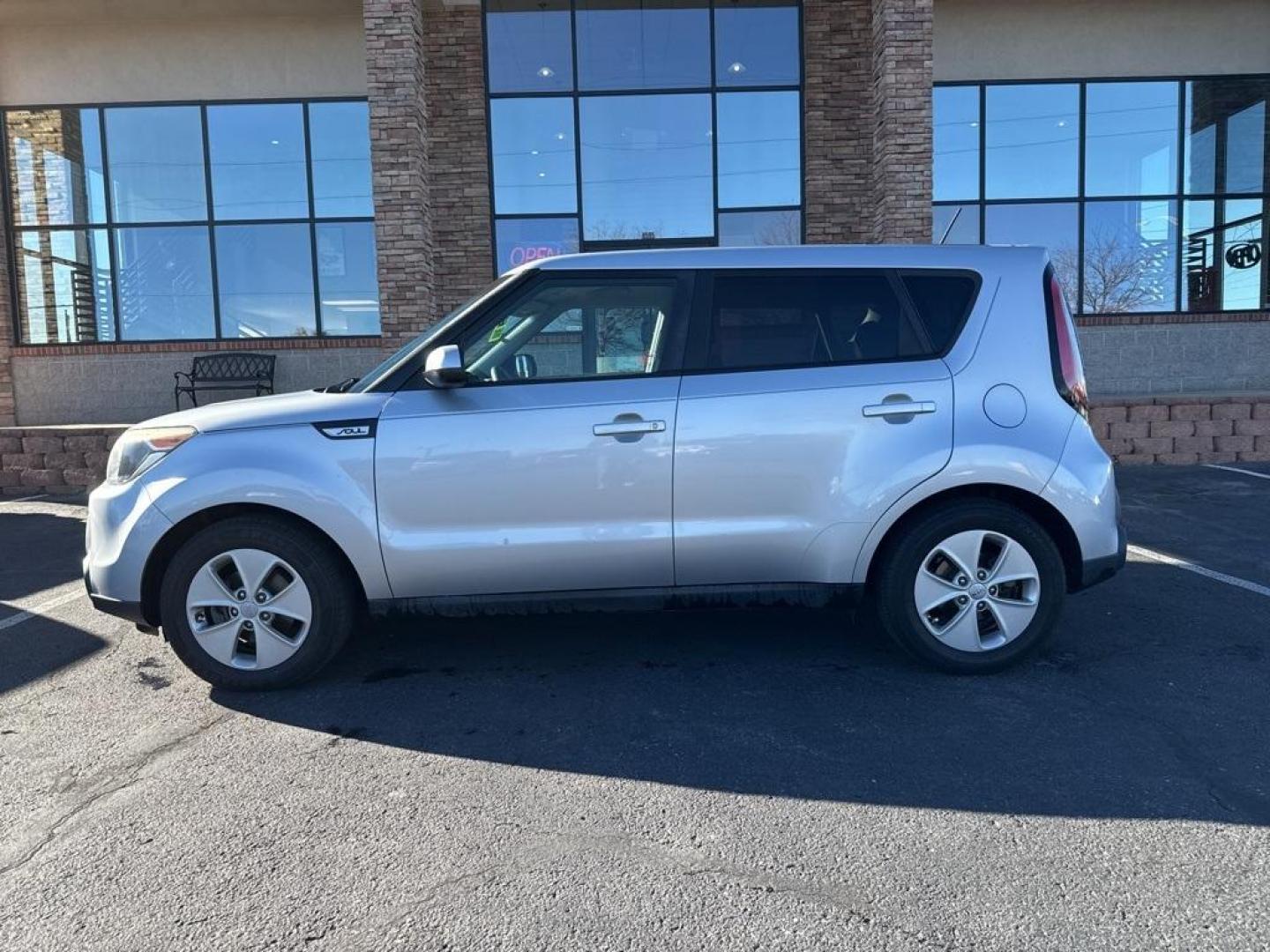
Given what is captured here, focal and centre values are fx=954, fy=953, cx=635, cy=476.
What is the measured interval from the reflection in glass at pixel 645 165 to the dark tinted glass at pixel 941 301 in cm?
995

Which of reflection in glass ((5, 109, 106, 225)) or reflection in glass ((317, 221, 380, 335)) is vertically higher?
reflection in glass ((5, 109, 106, 225))

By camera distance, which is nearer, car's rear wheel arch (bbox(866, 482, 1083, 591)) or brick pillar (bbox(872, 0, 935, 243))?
car's rear wheel arch (bbox(866, 482, 1083, 591))

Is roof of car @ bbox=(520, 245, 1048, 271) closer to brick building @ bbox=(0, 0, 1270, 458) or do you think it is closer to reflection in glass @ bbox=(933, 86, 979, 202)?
brick building @ bbox=(0, 0, 1270, 458)

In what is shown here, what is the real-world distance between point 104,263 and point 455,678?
13131 mm

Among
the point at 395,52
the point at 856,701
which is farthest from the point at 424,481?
the point at 395,52

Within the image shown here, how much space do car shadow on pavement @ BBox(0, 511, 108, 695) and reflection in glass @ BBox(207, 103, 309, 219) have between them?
6.65m

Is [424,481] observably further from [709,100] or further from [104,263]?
[104,263]

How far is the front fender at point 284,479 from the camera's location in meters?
3.99

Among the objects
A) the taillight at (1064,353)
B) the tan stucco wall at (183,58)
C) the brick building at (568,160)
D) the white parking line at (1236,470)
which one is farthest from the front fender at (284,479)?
the tan stucco wall at (183,58)

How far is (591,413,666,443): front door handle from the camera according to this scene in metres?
4.05

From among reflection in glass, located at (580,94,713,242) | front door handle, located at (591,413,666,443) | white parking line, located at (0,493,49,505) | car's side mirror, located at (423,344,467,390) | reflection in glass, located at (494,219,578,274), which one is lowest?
white parking line, located at (0,493,49,505)

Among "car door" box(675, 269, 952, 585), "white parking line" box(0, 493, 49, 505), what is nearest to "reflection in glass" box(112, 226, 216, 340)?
"white parking line" box(0, 493, 49, 505)

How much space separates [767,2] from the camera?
44.6ft

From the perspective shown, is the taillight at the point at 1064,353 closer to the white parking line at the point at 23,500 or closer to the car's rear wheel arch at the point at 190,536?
the car's rear wheel arch at the point at 190,536
